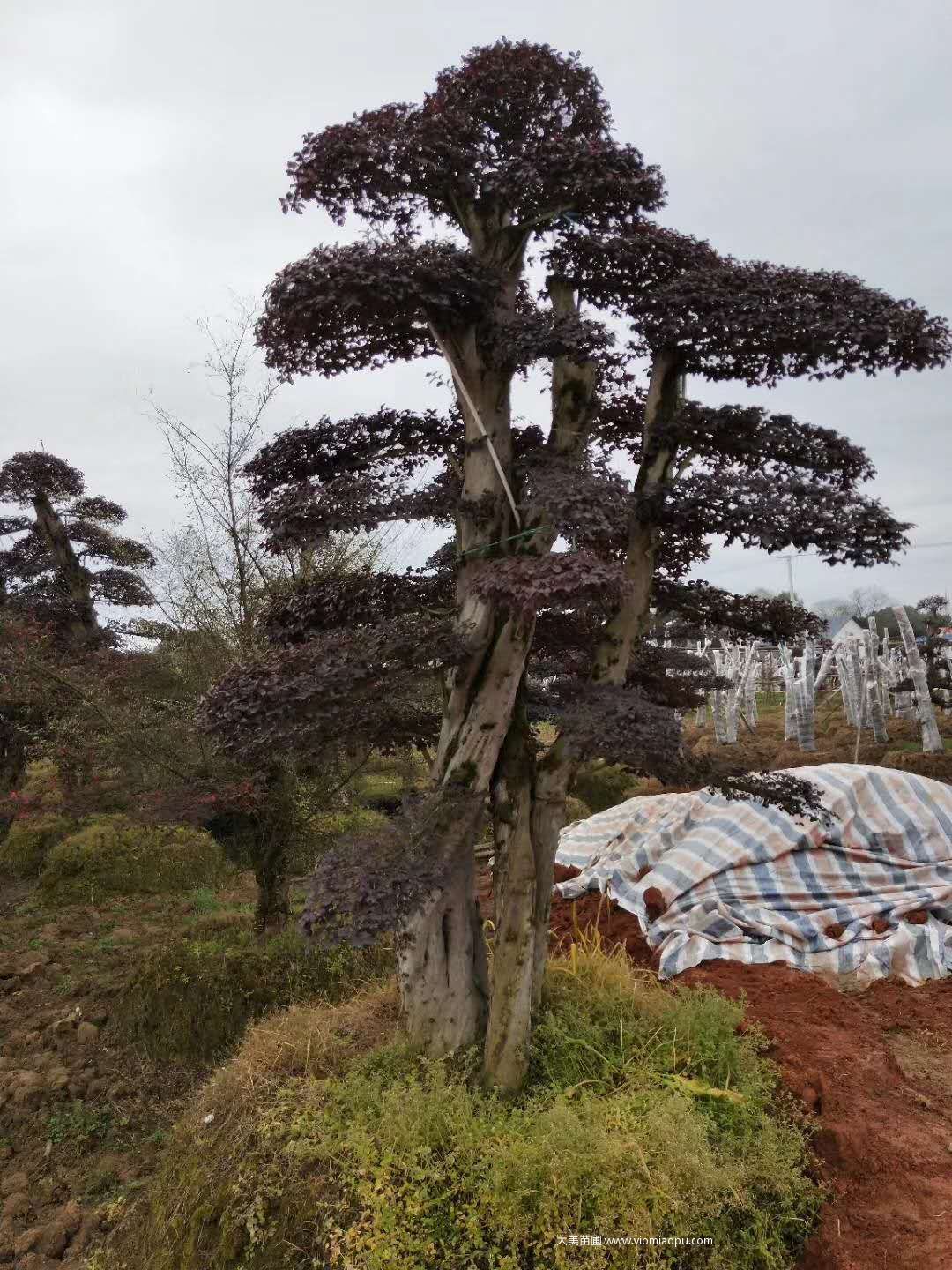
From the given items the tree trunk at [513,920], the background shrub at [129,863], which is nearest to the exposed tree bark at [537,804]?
the tree trunk at [513,920]

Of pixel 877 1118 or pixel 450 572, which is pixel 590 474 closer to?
pixel 450 572

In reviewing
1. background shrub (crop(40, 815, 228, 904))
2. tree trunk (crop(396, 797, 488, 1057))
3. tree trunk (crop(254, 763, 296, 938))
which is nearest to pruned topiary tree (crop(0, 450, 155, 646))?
background shrub (crop(40, 815, 228, 904))

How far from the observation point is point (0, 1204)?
16.5 ft

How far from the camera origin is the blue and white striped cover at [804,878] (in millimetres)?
6488

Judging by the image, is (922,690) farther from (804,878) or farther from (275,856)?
(275,856)

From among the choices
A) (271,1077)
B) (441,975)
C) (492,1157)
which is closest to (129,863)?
(271,1077)

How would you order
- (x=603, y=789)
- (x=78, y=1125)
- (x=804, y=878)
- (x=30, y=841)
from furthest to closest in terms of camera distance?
(x=603, y=789), (x=30, y=841), (x=804, y=878), (x=78, y=1125)

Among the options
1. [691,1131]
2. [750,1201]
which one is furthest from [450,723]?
[750,1201]

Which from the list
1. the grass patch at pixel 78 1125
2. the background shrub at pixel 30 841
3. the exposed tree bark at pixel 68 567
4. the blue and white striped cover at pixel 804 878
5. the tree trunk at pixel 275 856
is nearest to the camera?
the grass patch at pixel 78 1125

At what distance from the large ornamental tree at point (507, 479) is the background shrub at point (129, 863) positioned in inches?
296

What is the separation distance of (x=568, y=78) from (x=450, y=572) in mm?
2697

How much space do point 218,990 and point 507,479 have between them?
16.3 feet

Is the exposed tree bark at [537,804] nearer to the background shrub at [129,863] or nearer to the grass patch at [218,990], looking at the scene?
the grass patch at [218,990]

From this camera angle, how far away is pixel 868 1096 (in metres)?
4.57
